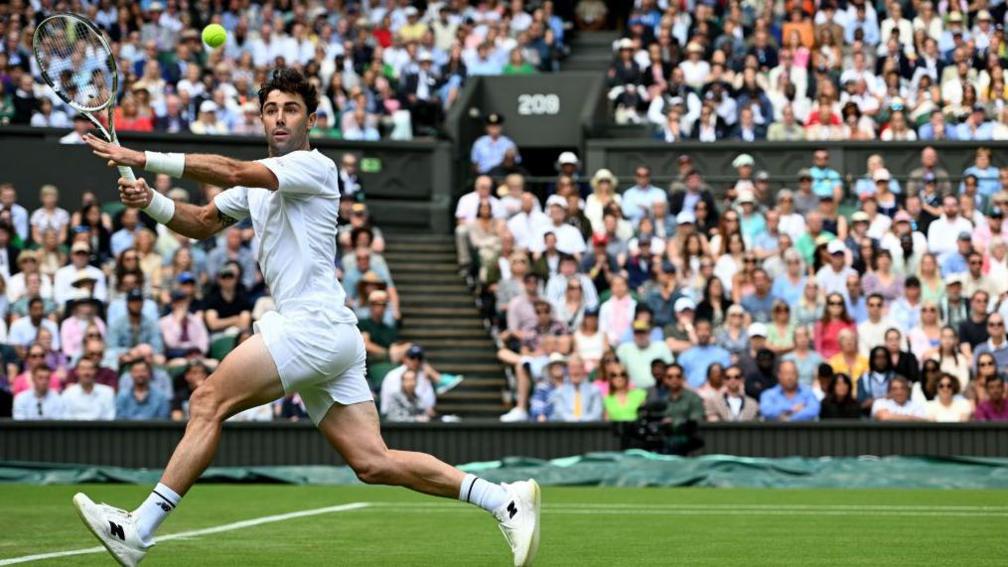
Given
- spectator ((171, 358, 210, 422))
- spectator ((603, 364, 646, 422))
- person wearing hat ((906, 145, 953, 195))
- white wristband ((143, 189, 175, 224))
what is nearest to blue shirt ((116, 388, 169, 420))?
spectator ((171, 358, 210, 422))

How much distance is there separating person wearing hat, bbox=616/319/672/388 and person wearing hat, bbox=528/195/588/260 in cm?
252

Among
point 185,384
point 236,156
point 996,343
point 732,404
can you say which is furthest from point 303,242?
point 236,156

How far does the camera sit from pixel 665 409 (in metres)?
17.6

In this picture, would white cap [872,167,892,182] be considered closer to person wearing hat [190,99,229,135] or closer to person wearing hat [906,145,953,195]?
person wearing hat [906,145,953,195]

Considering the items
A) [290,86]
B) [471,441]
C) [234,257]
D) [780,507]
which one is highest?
[290,86]

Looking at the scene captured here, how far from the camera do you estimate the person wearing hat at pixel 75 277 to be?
65.6 ft

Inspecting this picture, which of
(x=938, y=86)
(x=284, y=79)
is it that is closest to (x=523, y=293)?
(x=938, y=86)

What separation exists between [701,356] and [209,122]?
8778 millimetres

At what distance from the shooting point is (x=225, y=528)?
427 inches

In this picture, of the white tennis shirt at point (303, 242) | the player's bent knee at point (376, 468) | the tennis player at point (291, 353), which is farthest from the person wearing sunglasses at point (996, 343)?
the white tennis shirt at point (303, 242)

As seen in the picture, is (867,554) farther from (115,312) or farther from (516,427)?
(115,312)

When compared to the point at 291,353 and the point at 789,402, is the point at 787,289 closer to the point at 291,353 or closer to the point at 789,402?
the point at 789,402

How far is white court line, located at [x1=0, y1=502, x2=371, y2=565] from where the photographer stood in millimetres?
8672

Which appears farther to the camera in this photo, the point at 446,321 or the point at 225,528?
the point at 446,321
